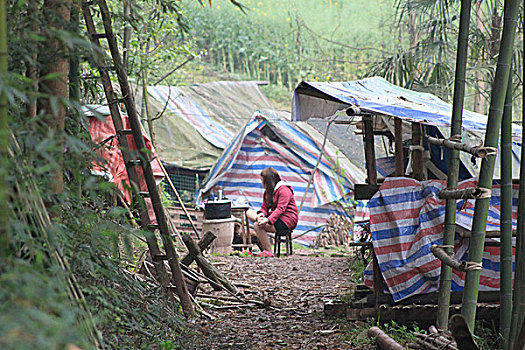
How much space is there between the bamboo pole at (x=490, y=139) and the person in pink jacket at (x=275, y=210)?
5801 mm

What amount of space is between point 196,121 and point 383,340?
10.4 m

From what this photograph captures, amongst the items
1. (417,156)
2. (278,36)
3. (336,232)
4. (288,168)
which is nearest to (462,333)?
(417,156)

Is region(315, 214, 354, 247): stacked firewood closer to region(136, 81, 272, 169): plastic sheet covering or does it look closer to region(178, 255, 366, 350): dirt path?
region(178, 255, 366, 350): dirt path

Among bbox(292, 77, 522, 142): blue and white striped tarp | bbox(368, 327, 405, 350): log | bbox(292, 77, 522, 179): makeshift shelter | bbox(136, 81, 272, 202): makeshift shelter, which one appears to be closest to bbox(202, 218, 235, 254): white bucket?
bbox(136, 81, 272, 202): makeshift shelter

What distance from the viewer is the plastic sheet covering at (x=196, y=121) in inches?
508

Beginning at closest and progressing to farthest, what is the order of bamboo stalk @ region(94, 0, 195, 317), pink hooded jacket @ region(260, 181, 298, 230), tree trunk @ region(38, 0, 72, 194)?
tree trunk @ region(38, 0, 72, 194), bamboo stalk @ region(94, 0, 195, 317), pink hooded jacket @ region(260, 181, 298, 230)

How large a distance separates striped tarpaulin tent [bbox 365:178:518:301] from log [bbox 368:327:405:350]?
47cm

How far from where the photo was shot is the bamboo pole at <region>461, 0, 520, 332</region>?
304cm

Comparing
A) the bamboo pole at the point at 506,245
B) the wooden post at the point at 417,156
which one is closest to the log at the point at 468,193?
the bamboo pole at the point at 506,245

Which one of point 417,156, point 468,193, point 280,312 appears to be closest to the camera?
point 468,193

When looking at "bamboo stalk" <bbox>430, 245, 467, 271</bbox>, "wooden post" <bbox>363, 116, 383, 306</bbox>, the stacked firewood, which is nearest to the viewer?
"bamboo stalk" <bbox>430, 245, 467, 271</bbox>

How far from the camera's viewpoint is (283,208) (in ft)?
29.7

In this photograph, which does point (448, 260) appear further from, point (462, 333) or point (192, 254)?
point (192, 254)

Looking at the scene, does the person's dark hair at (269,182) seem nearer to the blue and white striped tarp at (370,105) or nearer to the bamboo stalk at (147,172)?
the blue and white striped tarp at (370,105)
